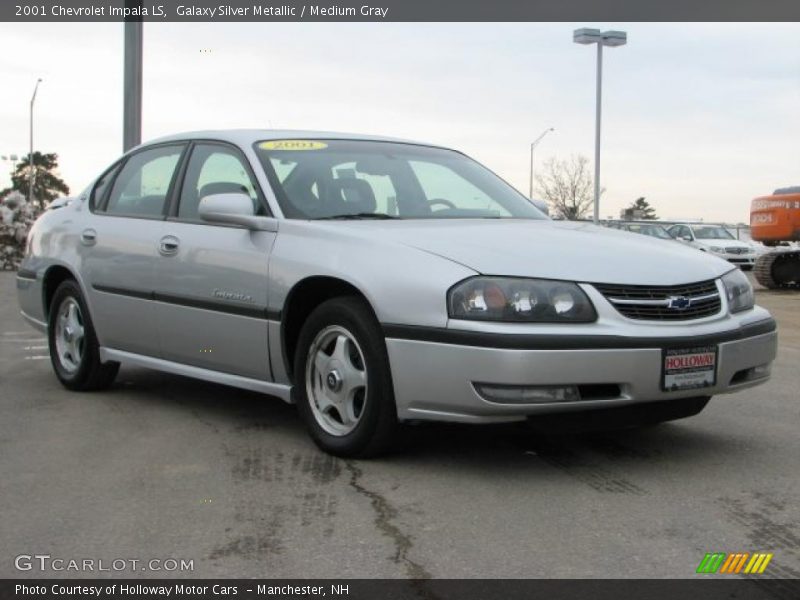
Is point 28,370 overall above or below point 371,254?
below

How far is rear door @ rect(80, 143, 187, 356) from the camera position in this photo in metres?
5.84

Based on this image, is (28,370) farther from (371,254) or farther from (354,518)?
(354,518)

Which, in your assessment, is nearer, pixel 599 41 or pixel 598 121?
pixel 599 41

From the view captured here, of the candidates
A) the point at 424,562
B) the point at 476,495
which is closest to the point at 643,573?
the point at 424,562

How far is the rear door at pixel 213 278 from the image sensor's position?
16.6 feet

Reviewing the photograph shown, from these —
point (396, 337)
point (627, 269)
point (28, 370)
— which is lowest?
point (28, 370)

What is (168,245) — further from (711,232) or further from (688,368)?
(711,232)

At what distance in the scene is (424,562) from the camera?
10.9 feet

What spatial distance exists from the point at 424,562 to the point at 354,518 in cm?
54

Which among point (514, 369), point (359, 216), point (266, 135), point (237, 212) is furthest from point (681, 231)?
point (514, 369)

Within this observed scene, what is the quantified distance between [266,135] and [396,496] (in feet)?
7.83

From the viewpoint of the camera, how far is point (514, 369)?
407cm

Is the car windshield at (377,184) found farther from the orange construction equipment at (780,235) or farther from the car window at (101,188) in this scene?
the orange construction equipment at (780,235)

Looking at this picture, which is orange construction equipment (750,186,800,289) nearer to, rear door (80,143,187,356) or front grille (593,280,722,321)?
rear door (80,143,187,356)
